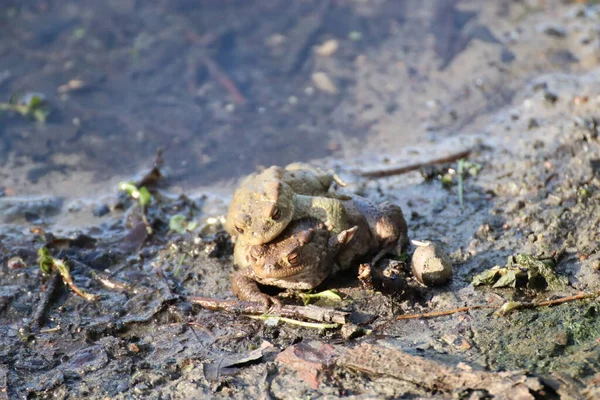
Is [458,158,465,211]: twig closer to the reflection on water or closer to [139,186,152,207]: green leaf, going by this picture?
the reflection on water

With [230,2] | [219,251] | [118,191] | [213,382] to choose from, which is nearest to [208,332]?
[213,382]

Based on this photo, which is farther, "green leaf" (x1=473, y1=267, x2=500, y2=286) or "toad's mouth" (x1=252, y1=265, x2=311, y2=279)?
"green leaf" (x1=473, y1=267, x2=500, y2=286)

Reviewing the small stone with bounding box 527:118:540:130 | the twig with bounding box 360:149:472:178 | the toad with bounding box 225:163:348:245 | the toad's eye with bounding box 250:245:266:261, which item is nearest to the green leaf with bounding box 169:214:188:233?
the toad with bounding box 225:163:348:245

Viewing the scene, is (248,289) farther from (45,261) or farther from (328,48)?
(328,48)

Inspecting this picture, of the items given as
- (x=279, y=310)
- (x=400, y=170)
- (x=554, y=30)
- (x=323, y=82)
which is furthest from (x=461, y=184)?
(x=554, y=30)

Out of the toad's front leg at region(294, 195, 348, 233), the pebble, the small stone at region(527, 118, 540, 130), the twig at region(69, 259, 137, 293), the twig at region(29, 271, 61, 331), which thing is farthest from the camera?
the pebble

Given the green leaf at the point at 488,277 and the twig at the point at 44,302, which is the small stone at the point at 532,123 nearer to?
the green leaf at the point at 488,277

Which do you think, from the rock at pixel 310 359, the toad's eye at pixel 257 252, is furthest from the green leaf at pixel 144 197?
the rock at pixel 310 359

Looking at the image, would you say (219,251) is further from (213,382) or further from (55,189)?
(55,189)
